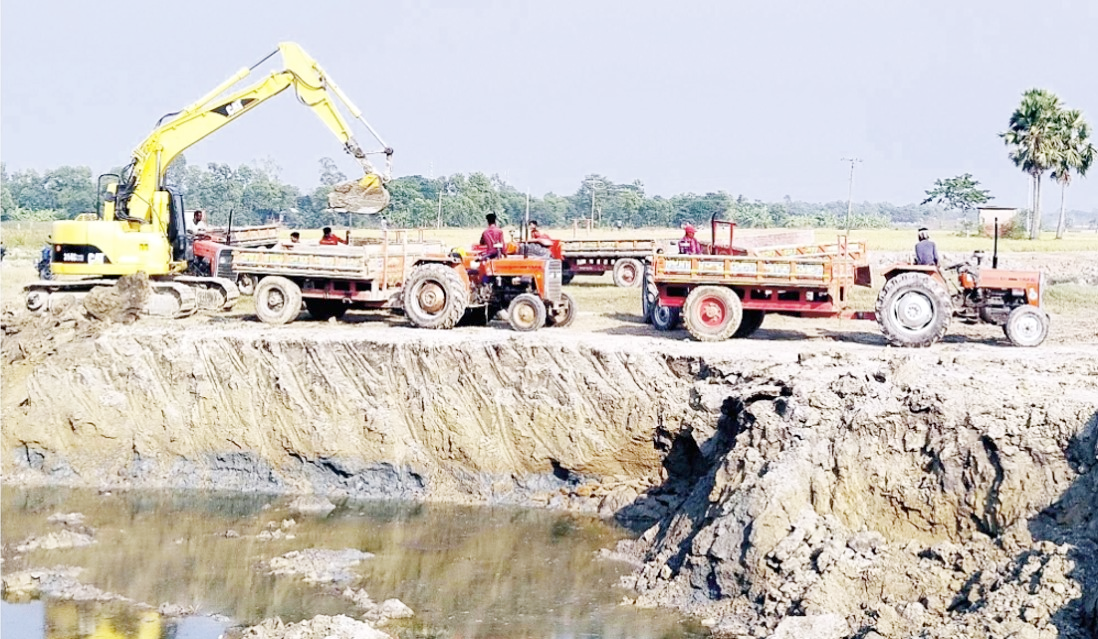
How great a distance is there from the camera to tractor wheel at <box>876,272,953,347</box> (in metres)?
18.4

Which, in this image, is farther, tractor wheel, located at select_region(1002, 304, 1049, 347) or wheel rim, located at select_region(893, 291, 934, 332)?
tractor wheel, located at select_region(1002, 304, 1049, 347)

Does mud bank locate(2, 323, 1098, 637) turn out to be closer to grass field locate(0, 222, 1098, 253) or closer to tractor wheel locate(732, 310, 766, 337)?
tractor wheel locate(732, 310, 766, 337)

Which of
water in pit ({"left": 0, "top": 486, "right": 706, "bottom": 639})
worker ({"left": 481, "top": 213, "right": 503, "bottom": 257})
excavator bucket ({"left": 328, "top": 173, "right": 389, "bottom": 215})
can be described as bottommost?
water in pit ({"left": 0, "top": 486, "right": 706, "bottom": 639})

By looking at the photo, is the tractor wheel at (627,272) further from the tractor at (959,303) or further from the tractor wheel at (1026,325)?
the tractor wheel at (1026,325)

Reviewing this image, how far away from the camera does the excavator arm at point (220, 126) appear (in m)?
24.2

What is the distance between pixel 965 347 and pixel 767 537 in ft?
21.0

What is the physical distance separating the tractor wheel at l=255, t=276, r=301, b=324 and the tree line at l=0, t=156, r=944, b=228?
39.3 meters

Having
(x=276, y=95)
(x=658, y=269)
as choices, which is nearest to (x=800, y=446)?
(x=658, y=269)

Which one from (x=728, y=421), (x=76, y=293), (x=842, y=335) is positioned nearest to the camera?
(x=728, y=421)

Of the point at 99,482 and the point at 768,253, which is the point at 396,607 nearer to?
the point at 99,482

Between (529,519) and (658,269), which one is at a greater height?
(658,269)

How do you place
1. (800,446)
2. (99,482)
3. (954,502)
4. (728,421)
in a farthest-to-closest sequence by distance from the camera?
(99,482) → (728,421) → (800,446) → (954,502)

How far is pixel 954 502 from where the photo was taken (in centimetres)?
1325

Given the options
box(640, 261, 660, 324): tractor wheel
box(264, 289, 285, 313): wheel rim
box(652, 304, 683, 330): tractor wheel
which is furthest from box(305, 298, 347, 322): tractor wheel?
box(652, 304, 683, 330): tractor wheel
